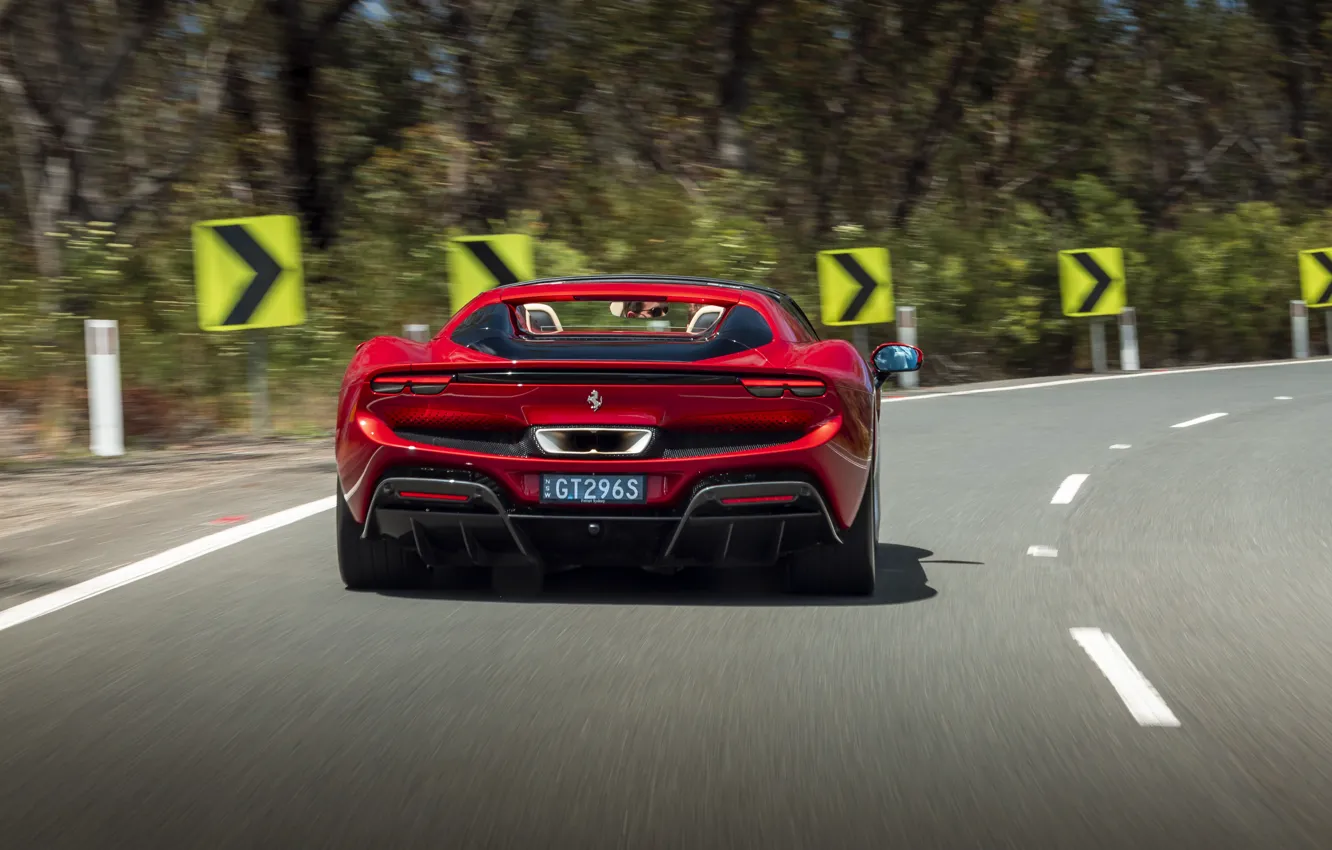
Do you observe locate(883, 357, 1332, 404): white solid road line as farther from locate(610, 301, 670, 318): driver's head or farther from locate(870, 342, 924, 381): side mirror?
locate(610, 301, 670, 318): driver's head

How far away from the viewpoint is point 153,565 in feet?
26.2

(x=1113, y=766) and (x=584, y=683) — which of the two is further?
(x=584, y=683)

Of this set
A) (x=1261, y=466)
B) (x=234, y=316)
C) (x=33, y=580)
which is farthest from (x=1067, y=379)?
(x=33, y=580)

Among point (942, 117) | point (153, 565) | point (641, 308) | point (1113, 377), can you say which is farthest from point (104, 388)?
point (942, 117)

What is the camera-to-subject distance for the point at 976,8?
98.2ft

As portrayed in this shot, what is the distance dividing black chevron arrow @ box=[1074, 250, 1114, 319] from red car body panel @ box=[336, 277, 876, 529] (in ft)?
58.4

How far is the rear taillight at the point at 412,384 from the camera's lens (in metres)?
6.46

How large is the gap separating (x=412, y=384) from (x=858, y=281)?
47.6 ft

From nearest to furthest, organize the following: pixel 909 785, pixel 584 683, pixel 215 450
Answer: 1. pixel 909 785
2. pixel 584 683
3. pixel 215 450

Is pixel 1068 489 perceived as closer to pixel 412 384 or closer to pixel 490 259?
pixel 412 384

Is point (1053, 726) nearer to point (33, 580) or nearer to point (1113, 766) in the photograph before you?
point (1113, 766)

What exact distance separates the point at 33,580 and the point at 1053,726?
14.8ft

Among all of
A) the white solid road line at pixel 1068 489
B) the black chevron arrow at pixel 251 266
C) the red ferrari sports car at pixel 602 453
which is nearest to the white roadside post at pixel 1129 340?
the white solid road line at pixel 1068 489

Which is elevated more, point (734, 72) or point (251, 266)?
point (734, 72)
